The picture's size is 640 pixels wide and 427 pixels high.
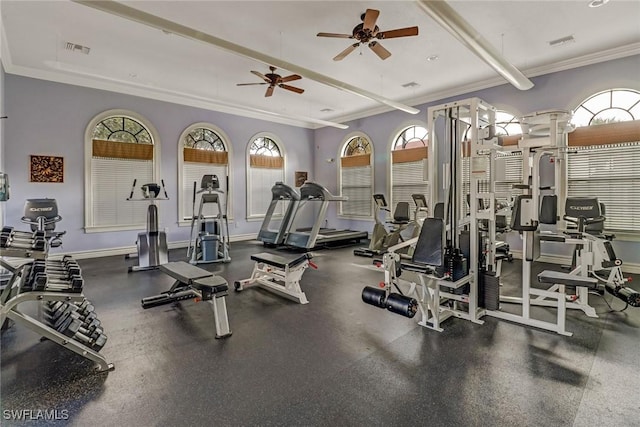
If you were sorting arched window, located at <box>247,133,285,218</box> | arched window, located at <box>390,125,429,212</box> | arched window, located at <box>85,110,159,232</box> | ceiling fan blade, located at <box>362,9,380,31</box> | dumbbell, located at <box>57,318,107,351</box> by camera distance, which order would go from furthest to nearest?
1. arched window, located at <box>247,133,285,218</box>
2. arched window, located at <box>390,125,429,212</box>
3. arched window, located at <box>85,110,159,232</box>
4. ceiling fan blade, located at <box>362,9,380,31</box>
5. dumbbell, located at <box>57,318,107,351</box>

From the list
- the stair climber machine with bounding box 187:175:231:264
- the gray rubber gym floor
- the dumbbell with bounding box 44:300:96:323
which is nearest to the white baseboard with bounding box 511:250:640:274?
the gray rubber gym floor

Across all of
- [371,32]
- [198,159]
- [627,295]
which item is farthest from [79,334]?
[198,159]

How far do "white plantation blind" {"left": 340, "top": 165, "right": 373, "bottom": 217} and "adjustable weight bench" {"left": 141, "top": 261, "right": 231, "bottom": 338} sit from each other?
226 inches

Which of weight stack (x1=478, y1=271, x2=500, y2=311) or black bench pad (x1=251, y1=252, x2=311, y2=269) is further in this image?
black bench pad (x1=251, y1=252, x2=311, y2=269)

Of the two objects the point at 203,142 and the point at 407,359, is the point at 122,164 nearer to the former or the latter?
the point at 203,142

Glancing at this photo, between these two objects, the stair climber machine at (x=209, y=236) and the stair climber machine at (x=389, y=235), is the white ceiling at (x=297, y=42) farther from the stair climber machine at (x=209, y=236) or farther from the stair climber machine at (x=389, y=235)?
the stair climber machine at (x=389, y=235)

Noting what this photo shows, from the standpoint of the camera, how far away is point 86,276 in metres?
4.93

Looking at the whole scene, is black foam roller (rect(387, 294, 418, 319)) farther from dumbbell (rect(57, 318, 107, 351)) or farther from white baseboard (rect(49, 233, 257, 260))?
white baseboard (rect(49, 233, 257, 260))

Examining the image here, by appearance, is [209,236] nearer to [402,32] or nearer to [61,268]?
[61,268]

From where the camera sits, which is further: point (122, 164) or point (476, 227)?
point (122, 164)

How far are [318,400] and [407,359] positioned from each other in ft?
2.73

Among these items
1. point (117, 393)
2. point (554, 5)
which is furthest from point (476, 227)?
point (117, 393)

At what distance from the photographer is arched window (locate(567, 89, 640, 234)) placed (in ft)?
16.2

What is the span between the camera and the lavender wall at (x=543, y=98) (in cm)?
503
